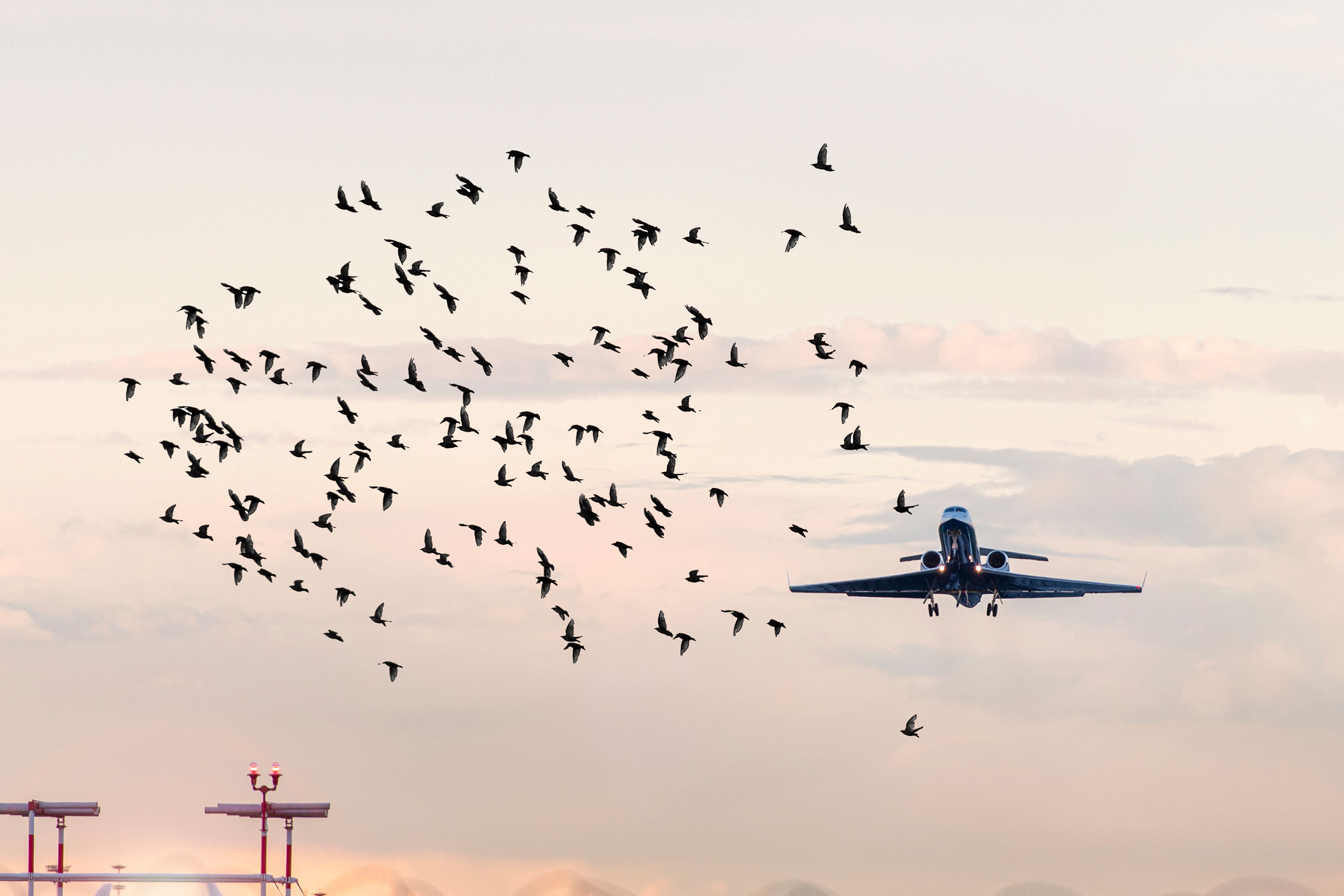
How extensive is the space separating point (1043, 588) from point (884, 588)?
54.3ft

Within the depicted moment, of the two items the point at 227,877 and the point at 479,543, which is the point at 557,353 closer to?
the point at 479,543

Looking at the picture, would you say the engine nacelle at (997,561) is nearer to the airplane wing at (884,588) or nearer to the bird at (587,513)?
the airplane wing at (884,588)

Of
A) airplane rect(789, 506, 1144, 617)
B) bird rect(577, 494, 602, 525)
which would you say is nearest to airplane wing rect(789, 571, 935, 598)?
airplane rect(789, 506, 1144, 617)

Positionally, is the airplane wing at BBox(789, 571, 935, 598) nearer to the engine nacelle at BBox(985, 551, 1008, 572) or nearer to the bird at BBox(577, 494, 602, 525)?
the engine nacelle at BBox(985, 551, 1008, 572)

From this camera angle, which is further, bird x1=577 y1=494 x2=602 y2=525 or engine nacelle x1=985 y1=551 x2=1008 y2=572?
engine nacelle x1=985 y1=551 x2=1008 y2=572

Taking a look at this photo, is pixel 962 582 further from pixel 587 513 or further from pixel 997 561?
pixel 587 513

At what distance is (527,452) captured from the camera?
92625mm

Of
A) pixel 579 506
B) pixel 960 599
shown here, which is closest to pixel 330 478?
pixel 579 506

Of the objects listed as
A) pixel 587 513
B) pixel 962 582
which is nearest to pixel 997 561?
pixel 962 582


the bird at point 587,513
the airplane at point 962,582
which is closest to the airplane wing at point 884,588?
the airplane at point 962,582

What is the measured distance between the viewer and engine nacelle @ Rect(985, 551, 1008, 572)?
16300 centimetres

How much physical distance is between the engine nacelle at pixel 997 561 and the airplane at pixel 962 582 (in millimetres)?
52

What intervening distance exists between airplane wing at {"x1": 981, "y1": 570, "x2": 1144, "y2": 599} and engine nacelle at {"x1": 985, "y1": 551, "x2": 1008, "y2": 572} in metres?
0.78

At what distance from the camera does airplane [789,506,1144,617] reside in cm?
16175
